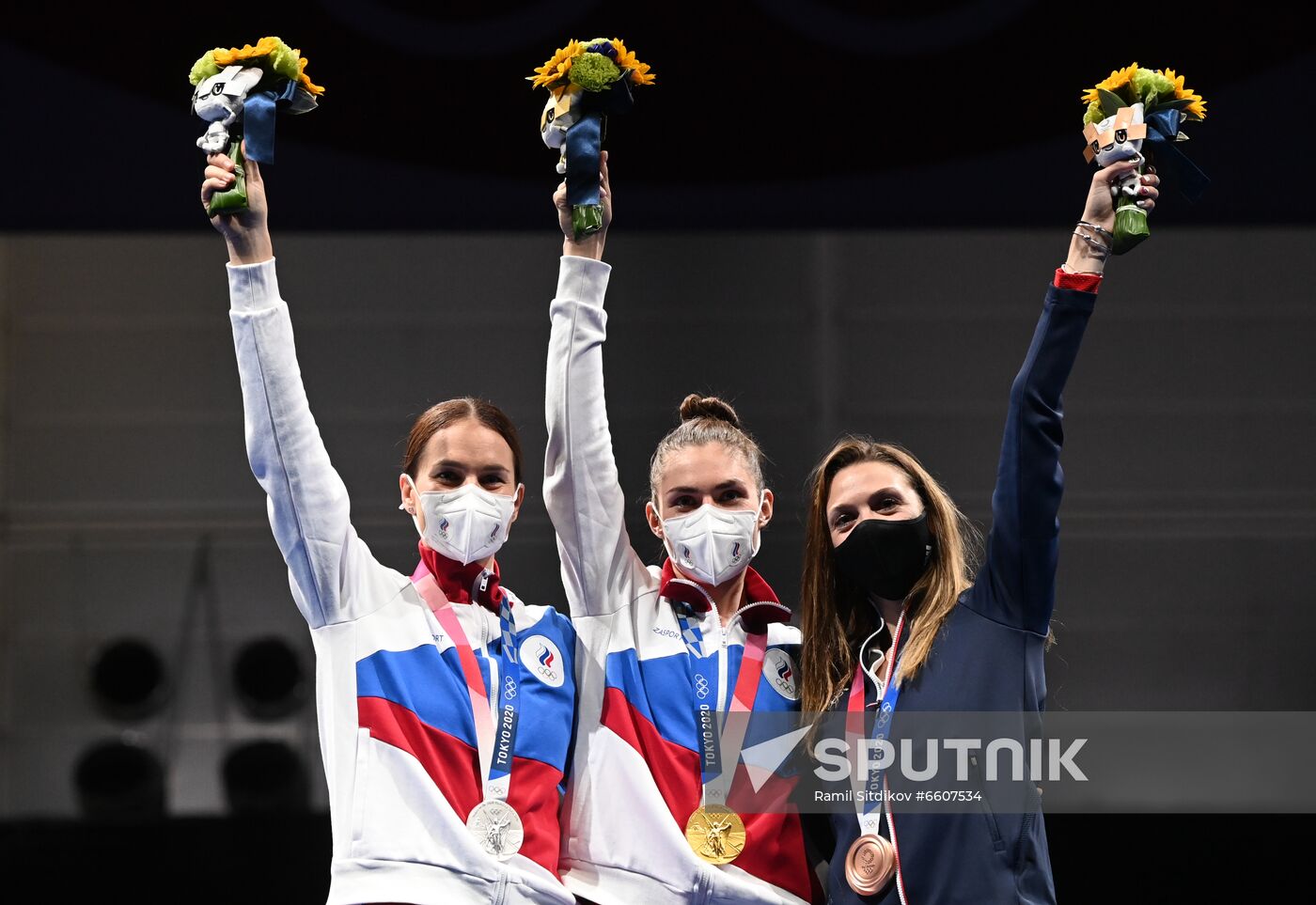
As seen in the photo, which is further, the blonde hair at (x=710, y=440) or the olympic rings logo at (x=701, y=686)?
the blonde hair at (x=710, y=440)

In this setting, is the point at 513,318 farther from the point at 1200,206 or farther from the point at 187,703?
the point at 1200,206

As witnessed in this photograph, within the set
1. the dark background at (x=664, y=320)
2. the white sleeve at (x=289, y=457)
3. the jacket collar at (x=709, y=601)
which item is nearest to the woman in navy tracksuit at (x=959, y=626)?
the jacket collar at (x=709, y=601)

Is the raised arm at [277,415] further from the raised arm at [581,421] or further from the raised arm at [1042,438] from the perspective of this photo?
the raised arm at [1042,438]

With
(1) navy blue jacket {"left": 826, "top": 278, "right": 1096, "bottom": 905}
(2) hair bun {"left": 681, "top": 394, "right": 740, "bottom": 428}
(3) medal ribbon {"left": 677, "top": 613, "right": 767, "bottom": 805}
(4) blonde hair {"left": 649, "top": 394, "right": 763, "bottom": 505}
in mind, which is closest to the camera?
(1) navy blue jacket {"left": 826, "top": 278, "right": 1096, "bottom": 905}

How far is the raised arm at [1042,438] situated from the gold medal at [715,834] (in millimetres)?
674

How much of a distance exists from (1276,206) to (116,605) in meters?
4.06

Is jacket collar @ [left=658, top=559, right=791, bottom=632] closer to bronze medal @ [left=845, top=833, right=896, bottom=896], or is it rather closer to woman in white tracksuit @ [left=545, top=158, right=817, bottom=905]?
woman in white tracksuit @ [left=545, top=158, right=817, bottom=905]

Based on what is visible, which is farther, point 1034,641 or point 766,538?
point 766,538

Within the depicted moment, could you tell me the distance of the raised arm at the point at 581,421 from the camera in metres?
2.78

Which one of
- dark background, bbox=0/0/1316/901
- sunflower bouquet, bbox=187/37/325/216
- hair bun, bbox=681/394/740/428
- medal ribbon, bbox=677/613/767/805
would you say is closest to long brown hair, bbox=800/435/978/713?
medal ribbon, bbox=677/613/767/805

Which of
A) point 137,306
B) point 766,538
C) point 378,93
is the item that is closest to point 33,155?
point 137,306

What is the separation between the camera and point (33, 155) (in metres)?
4.23

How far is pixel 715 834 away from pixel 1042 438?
0.99m

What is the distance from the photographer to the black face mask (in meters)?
2.74
